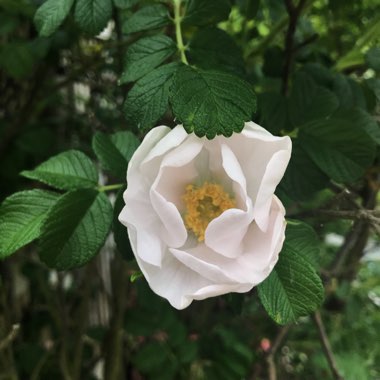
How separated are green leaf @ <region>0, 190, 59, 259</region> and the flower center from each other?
4.4 inches

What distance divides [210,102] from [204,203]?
106 mm

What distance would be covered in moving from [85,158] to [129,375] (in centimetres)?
68

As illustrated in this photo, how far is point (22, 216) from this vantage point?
15.5 inches

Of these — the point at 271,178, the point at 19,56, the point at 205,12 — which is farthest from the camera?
the point at 19,56

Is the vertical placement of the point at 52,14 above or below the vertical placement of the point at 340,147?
above

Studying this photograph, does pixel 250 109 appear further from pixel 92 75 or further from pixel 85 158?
pixel 92 75

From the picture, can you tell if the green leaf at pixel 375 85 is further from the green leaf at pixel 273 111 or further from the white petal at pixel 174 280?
the white petal at pixel 174 280

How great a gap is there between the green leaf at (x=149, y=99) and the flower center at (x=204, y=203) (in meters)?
0.08

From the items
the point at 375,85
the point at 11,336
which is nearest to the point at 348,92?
the point at 375,85

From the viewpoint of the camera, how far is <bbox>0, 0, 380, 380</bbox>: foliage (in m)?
0.37

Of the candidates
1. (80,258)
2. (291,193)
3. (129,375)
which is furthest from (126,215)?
(129,375)

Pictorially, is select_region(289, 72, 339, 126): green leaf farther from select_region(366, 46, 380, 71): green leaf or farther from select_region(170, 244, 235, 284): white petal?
select_region(170, 244, 235, 284): white petal

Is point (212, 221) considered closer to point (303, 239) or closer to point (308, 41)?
point (303, 239)

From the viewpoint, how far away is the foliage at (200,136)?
371 mm
